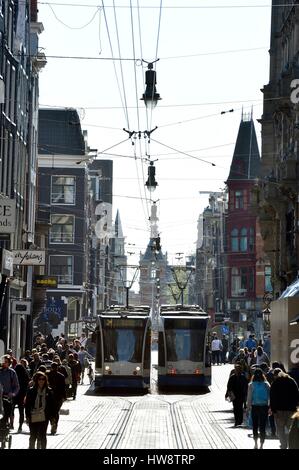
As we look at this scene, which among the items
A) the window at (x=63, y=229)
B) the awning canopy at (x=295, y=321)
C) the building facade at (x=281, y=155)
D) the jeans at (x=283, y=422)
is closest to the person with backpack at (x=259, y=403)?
the jeans at (x=283, y=422)

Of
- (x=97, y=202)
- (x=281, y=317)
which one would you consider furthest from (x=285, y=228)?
(x=97, y=202)

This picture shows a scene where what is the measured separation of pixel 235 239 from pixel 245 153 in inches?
286

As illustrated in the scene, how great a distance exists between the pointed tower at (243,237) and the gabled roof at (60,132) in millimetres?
14849

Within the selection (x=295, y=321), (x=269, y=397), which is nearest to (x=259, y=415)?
(x=269, y=397)

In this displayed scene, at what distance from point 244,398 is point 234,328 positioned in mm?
75095

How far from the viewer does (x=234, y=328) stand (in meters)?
106

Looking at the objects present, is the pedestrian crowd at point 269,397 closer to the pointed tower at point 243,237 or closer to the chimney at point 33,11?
the chimney at point 33,11

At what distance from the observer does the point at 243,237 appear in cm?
10706

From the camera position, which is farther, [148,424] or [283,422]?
[148,424]

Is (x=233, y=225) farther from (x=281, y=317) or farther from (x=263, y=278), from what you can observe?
(x=281, y=317)

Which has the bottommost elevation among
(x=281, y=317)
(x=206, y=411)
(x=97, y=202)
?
(x=206, y=411)

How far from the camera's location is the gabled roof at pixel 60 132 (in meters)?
91.9

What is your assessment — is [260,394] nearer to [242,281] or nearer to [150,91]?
[150,91]

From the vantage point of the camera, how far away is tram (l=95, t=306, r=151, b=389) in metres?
45.0
